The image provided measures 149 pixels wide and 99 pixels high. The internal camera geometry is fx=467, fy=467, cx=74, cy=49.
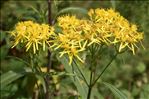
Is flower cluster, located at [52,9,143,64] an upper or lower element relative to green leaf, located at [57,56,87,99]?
upper

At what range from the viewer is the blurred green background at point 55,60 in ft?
14.2

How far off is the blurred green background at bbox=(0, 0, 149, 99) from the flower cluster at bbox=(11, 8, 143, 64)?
0.34 meters

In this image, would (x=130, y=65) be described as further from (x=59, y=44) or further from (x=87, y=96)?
(x=59, y=44)

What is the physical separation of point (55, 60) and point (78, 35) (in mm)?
2080

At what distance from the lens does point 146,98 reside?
4.16 m

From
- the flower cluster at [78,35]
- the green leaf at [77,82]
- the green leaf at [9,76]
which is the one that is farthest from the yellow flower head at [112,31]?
the green leaf at [9,76]

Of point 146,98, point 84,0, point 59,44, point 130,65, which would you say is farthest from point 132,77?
point 59,44

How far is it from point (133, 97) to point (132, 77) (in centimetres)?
164

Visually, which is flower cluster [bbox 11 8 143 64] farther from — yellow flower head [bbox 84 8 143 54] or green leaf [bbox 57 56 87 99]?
green leaf [bbox 57 56 87 99]

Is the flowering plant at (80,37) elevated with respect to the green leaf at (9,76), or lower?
elevated

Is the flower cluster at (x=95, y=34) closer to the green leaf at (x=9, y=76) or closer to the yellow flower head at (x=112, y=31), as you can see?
the yellow flower head at (x=112, y=31)

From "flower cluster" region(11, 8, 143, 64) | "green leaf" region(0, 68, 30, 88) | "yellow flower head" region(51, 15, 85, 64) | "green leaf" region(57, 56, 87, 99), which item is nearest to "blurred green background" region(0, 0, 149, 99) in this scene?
"green leaf" region(57, 56, 87, 99)

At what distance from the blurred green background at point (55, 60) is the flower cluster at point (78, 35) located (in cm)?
34

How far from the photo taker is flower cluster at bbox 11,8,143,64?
2.94 metres
